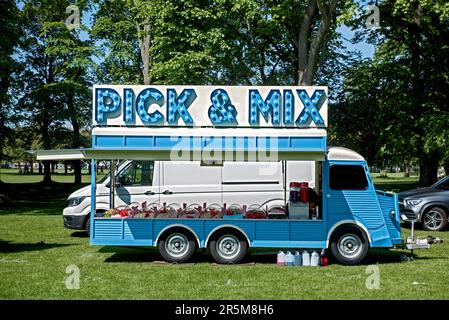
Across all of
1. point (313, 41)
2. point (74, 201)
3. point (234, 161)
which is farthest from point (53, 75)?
point (234, 161)

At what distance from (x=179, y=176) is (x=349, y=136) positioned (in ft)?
67.4

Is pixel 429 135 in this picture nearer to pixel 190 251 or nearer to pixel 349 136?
A: pixel 349 136

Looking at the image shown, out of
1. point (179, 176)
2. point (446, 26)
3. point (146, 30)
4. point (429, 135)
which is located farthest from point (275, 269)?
point (446, 26)

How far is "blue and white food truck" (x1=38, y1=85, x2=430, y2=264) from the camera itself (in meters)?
11.3

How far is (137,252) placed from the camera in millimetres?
13336

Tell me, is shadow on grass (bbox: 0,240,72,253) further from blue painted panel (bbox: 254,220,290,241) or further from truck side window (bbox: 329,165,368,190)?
truck side window (bbox: 329,165,368,190)

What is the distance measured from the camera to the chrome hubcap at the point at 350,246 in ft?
37.9

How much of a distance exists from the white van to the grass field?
4.52ft

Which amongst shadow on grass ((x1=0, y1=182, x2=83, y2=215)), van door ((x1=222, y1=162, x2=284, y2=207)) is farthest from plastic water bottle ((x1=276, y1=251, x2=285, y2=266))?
shadow on grass ((x1=0, y1=182, x2=83, y2=215))

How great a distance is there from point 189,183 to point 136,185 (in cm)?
149

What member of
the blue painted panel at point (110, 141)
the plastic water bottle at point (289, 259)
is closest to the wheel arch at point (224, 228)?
the plastic water bottle at point (289, 259)

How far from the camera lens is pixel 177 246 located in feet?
38.2

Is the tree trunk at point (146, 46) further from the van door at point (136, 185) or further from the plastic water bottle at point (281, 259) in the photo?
the plastic water bottle at point (281, 259)

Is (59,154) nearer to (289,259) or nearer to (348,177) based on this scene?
(289,259)
